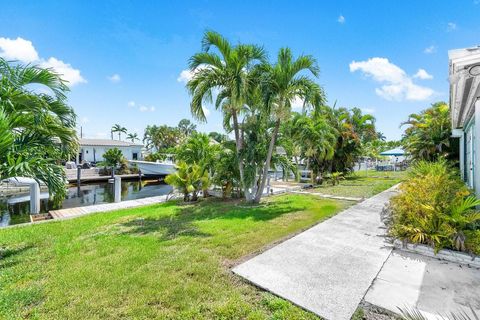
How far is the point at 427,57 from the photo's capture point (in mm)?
Result: 11070

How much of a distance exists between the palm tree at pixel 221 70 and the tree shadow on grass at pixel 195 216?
132 inches

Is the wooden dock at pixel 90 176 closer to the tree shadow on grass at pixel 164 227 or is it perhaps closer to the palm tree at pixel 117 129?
the tree shadow on grass at pixel 164 227

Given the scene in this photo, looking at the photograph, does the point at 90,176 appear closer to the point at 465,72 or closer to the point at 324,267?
the point at 324,267

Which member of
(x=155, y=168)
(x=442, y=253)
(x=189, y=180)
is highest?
(x=155, y=168)

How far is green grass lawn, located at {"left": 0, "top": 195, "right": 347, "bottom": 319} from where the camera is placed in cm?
285

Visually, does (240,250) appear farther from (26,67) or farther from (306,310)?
(26,67)

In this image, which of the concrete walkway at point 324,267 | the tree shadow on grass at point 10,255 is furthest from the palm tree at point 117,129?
the concrete walkway at point 324,267

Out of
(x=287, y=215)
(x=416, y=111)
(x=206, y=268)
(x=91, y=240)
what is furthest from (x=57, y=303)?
(x=416, y=111)

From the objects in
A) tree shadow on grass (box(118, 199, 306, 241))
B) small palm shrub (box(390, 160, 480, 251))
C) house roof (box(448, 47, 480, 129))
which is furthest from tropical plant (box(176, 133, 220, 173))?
house roof (box(448, 47, 480, 129))

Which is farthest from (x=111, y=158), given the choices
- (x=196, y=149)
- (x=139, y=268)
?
(x=139, y=268)

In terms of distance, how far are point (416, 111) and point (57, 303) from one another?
20.3 meters

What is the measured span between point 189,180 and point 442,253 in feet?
27.5

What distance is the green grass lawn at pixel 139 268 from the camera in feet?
9.36

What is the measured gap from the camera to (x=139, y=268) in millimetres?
3873
